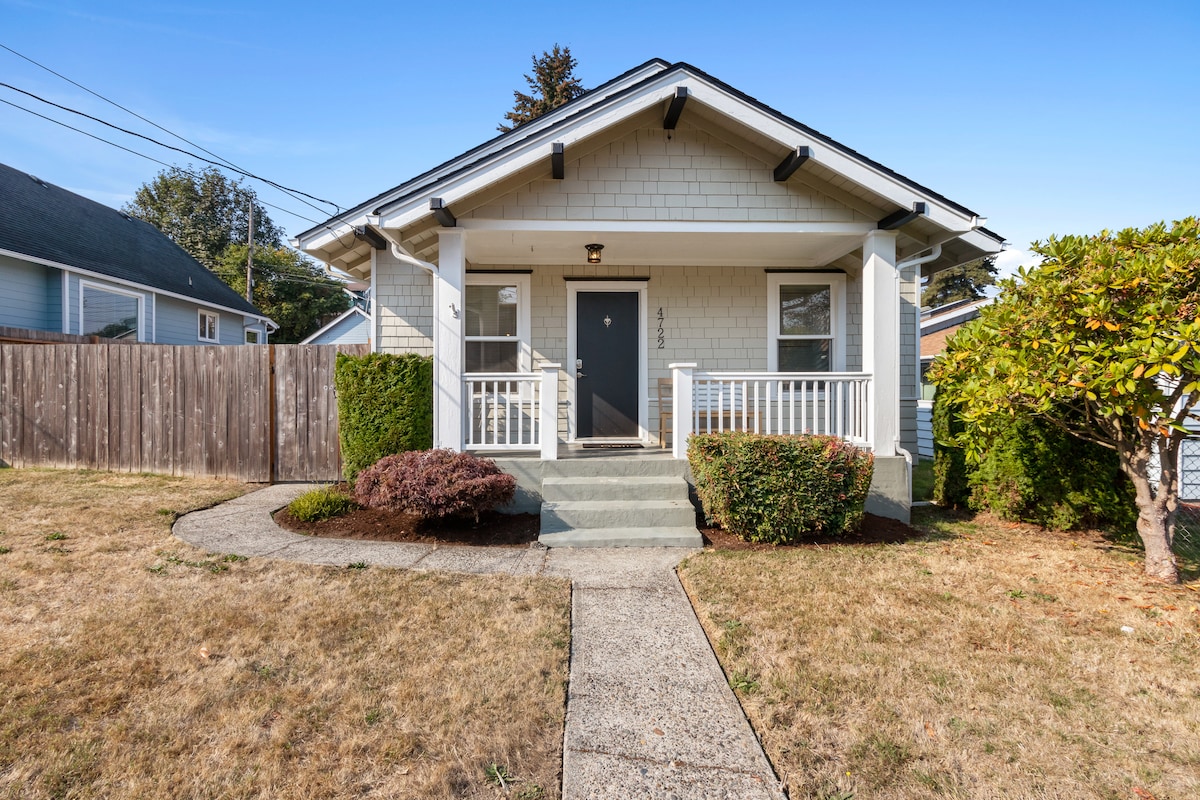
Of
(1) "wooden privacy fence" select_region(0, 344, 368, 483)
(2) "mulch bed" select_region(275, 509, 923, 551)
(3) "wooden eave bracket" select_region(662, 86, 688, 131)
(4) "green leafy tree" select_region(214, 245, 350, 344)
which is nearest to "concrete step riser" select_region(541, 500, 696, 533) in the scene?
(2) "mulch bed" select_region(275, 509, 923, 551)

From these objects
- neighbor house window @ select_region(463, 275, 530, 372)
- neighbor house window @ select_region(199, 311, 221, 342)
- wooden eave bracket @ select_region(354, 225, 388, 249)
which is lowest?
neighbor house window @ select_region(463, 275, 530, 372)

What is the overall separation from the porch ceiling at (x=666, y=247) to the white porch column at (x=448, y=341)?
0.34 m

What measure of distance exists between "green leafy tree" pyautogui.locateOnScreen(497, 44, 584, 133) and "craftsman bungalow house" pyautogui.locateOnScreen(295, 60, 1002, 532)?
59.0 ft

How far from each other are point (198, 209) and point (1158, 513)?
4853 centimetres

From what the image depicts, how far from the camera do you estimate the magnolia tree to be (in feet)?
12.7

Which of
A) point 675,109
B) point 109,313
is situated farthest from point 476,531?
point 109,313

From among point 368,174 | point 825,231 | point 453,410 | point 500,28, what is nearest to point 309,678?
point 453,410

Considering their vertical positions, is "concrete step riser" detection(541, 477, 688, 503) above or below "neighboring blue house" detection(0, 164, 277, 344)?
below

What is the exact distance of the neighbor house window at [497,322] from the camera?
8062 mm

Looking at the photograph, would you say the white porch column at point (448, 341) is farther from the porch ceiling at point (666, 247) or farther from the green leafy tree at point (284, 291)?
the green leafy tree at point (284, 291)

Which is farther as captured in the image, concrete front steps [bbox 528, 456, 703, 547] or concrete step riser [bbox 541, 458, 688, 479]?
concrete step riser [bbox 541, 458, 688, 479]

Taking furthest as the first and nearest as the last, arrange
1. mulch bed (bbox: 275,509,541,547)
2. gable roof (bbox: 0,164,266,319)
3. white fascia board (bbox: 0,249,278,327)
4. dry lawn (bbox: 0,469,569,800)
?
1. gable roof (bbox: 0,164,266,319)
2. white fascia board (bbox: 0,249,278,327)
3. mulch bed (bbox: 275,509,541,547)
4. dry lawn (bbox: 0,469,569,800)

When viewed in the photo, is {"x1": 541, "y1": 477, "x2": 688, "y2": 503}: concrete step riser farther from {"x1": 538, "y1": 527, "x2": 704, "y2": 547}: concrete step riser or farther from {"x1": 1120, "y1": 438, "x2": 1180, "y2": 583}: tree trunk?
{"x1": 1120, "y1": 438, "x2": 1180, "y2": 583}: tree trunk

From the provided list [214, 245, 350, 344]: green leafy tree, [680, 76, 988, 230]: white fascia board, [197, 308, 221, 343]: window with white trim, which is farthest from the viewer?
[214, 245, 350, 344]: green leafy tree
